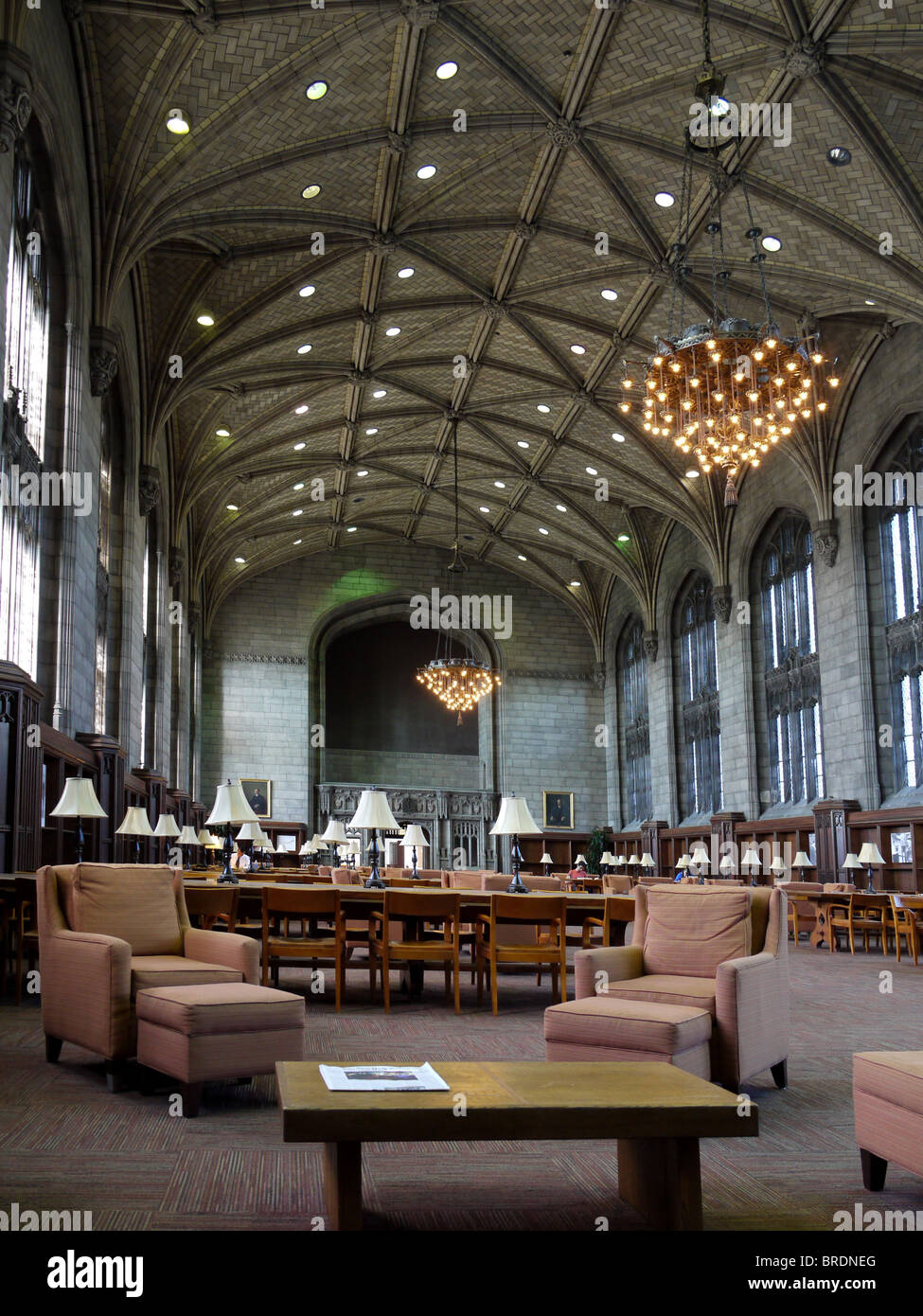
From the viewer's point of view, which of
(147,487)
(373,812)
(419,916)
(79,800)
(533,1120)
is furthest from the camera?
(147,487)

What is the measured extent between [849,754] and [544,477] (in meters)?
10.0

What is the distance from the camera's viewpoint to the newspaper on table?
2.98m

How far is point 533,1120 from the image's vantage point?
9.17ft

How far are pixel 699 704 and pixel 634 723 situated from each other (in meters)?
4.66

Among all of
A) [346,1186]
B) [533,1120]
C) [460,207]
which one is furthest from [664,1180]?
[460,207]

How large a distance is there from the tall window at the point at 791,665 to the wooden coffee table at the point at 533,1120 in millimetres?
16827

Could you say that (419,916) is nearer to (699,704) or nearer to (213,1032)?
(213,1032)

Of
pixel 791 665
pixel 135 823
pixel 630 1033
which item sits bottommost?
pixel 630 1033

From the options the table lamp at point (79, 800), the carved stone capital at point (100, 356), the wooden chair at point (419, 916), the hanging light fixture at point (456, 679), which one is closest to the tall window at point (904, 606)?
the hanging light fixture at point (456, 679)

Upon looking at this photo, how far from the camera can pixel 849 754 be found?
17.4m

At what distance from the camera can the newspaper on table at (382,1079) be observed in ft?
9.77

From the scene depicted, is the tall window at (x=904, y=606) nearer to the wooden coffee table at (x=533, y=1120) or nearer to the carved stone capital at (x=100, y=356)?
the carved stone capital at (x=100, y=356)
